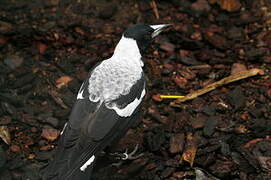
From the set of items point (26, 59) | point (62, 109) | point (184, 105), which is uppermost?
point (26, 59)

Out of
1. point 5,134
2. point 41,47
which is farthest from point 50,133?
point 41,47

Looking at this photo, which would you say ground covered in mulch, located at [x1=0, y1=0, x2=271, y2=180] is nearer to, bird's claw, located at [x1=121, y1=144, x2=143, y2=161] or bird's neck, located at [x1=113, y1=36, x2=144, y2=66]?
bird's claw, located at [x1=121, y1=144, x2=143, y2=161]

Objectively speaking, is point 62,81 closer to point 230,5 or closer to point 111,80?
point 111,80

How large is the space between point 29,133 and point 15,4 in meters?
1.47

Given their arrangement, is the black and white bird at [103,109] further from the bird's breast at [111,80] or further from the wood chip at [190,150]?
the wood chip at [190,150]

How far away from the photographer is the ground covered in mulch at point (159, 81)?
3.30 meters

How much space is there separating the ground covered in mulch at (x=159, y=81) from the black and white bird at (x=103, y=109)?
0.38 metres

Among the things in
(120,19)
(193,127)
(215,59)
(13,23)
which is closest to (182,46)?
(215,59)

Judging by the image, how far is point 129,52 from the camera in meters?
3.56

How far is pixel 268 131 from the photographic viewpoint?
134 inches

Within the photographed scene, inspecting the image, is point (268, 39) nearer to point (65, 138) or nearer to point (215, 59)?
point (215, 59)

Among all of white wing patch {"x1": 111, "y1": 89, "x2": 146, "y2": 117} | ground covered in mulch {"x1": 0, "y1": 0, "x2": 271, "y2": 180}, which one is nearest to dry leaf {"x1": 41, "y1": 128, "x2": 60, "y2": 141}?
ground covered in mulch {"x1": 0, "y1": 0, "x2": 271, "y2": 180}

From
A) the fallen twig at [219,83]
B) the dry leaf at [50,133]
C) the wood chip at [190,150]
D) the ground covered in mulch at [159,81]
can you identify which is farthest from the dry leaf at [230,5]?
the dry leaf at [50,133]

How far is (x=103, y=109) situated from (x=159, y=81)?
3.16 feet
